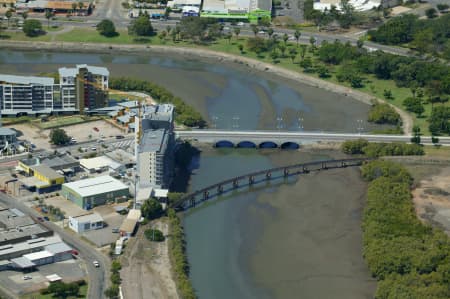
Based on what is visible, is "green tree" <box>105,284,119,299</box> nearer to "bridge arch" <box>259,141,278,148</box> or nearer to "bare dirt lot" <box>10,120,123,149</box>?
"bare dirt lot" <box>10,120,123,149</box>

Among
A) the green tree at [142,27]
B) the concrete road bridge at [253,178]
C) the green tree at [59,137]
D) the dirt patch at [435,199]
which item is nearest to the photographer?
the dirt patch at [435,199]

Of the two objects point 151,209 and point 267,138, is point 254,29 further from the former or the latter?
point 151,209

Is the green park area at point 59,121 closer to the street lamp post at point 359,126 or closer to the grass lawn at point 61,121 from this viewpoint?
the grass lawn at point 61,121

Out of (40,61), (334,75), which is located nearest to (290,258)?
(334,75)

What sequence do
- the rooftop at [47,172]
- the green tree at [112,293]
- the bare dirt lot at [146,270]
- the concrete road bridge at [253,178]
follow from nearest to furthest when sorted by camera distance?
the green tree at [112,293], the bare dirt lot at [146,270], the rooftop at [47,172], the concrete road bridge at [253,178]

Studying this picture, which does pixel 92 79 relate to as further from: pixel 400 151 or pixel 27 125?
pixel 400 151

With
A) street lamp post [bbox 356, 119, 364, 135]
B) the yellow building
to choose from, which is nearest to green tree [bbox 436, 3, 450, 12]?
street lamp post [bbox 356, 119, 364, 135]

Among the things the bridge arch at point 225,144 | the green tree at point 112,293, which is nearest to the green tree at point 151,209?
the green tree at point 112,293
